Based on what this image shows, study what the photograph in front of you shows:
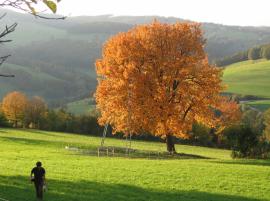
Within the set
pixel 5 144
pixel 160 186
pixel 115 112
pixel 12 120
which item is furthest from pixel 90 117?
pixel 160 186

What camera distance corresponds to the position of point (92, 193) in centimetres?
2764

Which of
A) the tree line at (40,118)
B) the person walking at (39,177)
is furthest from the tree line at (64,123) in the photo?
the person walking at (39,177)

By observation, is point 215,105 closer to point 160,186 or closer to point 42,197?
point 160,186

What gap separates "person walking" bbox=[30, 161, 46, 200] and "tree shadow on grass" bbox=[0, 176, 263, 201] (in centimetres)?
80

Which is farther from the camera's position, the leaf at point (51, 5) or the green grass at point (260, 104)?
the green grass at point (260, 104)

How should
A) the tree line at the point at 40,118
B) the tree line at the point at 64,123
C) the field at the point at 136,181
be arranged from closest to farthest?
the field at the point at 136,181 → the tree line at the point at 64,123 → the tree line at the point at 40,118

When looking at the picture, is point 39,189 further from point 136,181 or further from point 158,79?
point 158,79

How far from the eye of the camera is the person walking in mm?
23422

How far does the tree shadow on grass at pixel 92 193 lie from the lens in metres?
26.0

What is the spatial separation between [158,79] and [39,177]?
33.2 m

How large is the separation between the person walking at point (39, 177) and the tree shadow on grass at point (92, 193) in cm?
80

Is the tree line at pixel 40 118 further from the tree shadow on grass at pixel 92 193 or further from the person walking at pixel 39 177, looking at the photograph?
the person walking at pixel 39 177

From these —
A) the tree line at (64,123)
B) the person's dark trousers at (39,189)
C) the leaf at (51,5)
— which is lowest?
the tree line at (64,123)

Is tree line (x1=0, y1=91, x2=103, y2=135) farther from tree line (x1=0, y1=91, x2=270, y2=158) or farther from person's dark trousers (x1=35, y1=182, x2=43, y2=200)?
person's dark trousers (x1=35, y1=182, x2=43, y2=200)
